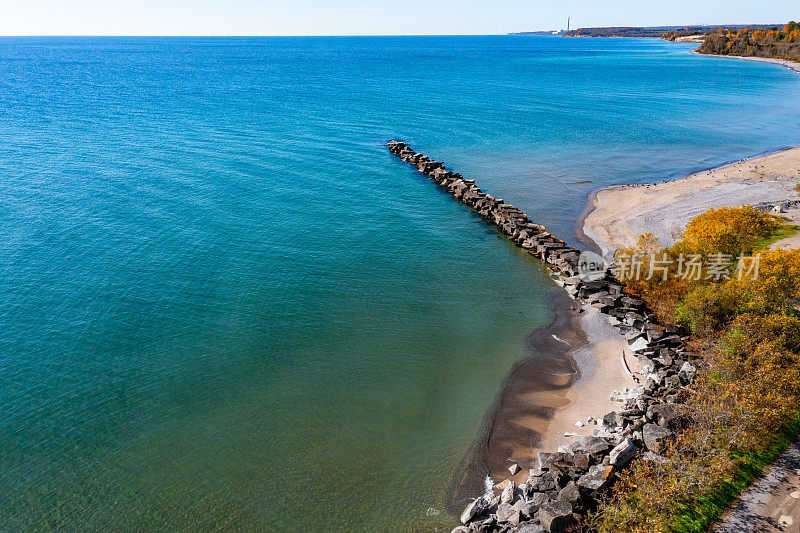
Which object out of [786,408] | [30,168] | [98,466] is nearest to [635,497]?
[786,408]

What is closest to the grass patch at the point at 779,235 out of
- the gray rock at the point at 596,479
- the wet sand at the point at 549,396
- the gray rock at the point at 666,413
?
the wet sand at the point at 549,396

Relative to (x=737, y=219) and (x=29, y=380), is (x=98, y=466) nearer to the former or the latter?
(x=29, y=380)

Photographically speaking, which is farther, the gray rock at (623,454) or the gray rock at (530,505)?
the gray rock at (623,454)

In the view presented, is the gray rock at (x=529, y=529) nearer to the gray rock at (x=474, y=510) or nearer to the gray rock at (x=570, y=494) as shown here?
the gray rock at (x=570, y=494)

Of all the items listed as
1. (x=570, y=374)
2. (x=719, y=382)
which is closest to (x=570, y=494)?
(x=719, y=382)

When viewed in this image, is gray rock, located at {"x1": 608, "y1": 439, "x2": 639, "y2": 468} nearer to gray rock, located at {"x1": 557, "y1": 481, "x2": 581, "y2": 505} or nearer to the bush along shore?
the bush along shore

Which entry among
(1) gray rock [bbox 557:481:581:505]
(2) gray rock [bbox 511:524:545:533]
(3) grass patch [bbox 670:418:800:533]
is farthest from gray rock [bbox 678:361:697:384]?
(2) gray rock [bbox 511:524:545:533]

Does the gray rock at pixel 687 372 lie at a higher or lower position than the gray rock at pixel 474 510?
higher
